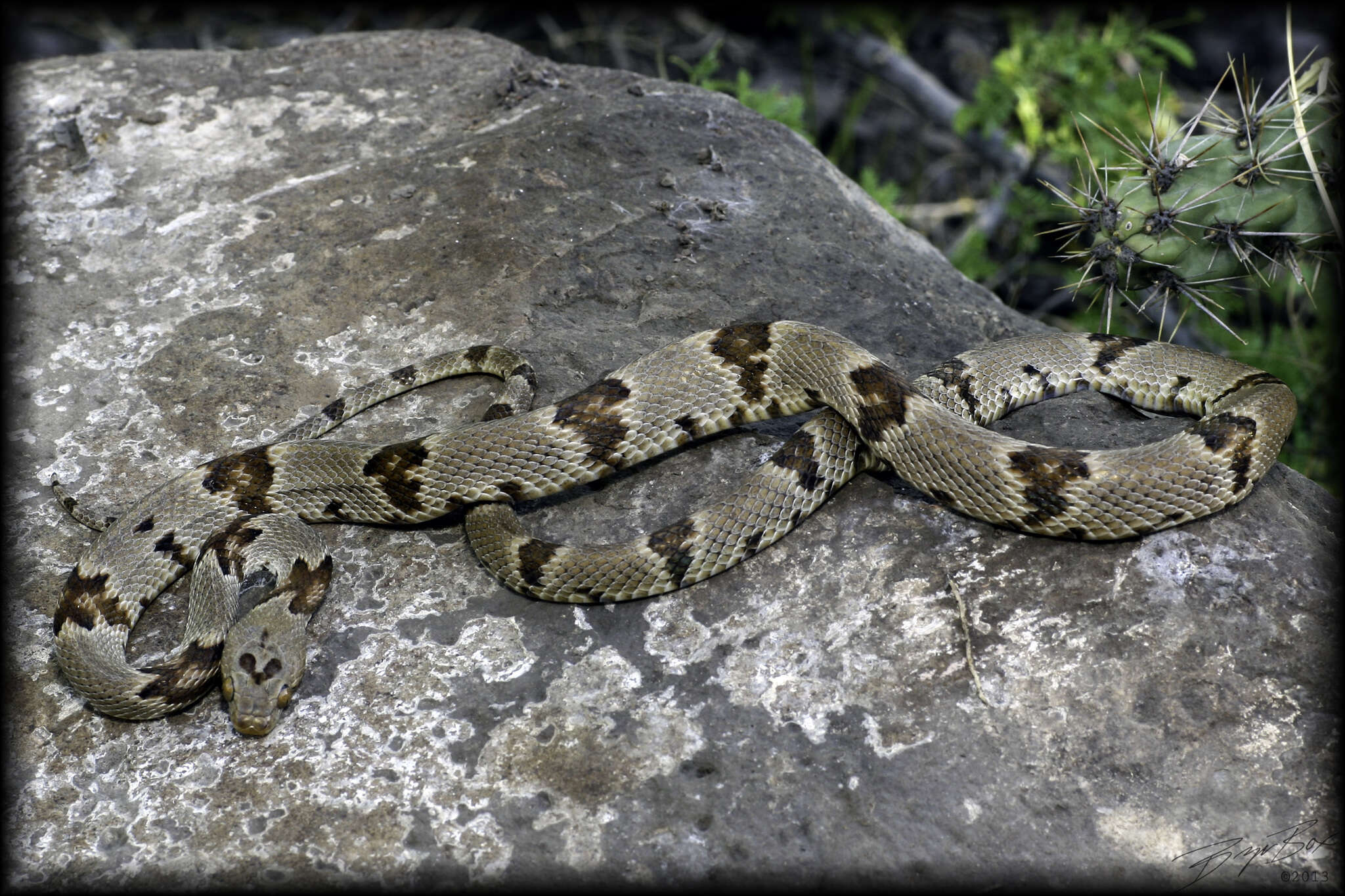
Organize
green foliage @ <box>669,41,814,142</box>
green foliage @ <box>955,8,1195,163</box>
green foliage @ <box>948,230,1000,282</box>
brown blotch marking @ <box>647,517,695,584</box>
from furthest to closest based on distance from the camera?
green foliage @ <box>948,230,1000,282</box> < green foliage @ <box>955,8,1195,163</box> < green foliage @ <box>669,41,814,142</box> < brown blotch marking @ <box>647,517,695,584</box>

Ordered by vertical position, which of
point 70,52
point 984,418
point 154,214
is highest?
point 984,418

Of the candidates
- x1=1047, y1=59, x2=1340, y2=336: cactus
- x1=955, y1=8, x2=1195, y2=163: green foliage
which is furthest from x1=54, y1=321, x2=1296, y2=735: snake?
x1=955, y1=8, x2=1195, y2=163: green foliage

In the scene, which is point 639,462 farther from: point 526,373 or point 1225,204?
point 1225,204

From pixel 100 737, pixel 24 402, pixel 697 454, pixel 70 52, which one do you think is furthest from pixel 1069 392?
pixel 70 52

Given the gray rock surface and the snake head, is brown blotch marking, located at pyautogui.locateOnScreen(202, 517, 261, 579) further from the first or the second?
the snake head

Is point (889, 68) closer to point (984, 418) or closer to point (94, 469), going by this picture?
point (984, 418)

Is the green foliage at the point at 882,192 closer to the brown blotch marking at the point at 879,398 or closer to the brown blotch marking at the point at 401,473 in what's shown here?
the brown blotch marking at the point at 879,398

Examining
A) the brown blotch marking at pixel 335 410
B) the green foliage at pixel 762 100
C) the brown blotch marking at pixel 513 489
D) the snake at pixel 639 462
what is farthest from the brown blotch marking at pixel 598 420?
the green foliage at pixel 762 100
